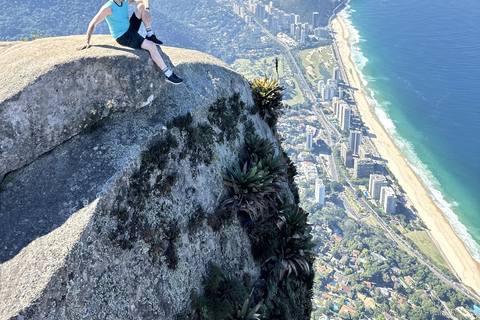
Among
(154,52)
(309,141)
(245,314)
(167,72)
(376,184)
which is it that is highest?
(154,52)

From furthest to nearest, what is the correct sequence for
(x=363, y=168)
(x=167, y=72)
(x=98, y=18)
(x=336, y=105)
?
(x=336, y=105), (x=363, y=168), (x=167, y=72), (x=98, y=18)

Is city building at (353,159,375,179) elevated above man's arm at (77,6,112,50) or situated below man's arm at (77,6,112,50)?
below

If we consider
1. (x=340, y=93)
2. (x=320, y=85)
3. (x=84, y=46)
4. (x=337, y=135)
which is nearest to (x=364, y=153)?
(x=337, y=135)

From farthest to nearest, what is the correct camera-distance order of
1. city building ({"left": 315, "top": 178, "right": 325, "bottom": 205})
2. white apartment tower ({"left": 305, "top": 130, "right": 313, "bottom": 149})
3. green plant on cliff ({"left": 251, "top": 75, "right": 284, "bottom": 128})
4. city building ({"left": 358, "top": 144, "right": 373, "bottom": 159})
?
white apartment tower ({"left": 305, "top": 130, "right": 313, "bottom": 149}), city building ({"left": 358, "top": 144, "right": 373, "bottom": 159}), city building ({"left": 315, "top": 178, "right": 325, "bottom": 205}), green plant on cliff ({"left": 251, "top": 75, "right": 284, "bottom": 128})

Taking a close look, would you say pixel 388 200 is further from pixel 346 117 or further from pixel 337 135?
pixel 346 117

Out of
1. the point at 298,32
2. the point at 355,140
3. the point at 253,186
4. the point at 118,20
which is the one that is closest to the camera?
the point at 118,20

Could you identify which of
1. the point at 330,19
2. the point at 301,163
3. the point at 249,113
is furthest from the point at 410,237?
the point at 330,19

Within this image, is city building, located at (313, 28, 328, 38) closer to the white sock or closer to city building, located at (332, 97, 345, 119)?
city building, located at (332, 97, 345, 119)

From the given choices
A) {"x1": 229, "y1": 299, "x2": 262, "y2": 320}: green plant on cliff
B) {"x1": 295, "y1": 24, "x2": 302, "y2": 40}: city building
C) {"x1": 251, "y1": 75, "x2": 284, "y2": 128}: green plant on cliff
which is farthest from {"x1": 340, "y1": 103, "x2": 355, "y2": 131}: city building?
{"x1": 229, "y1": 299, "x2": 262, "y2": 320}: green plant on cliff
